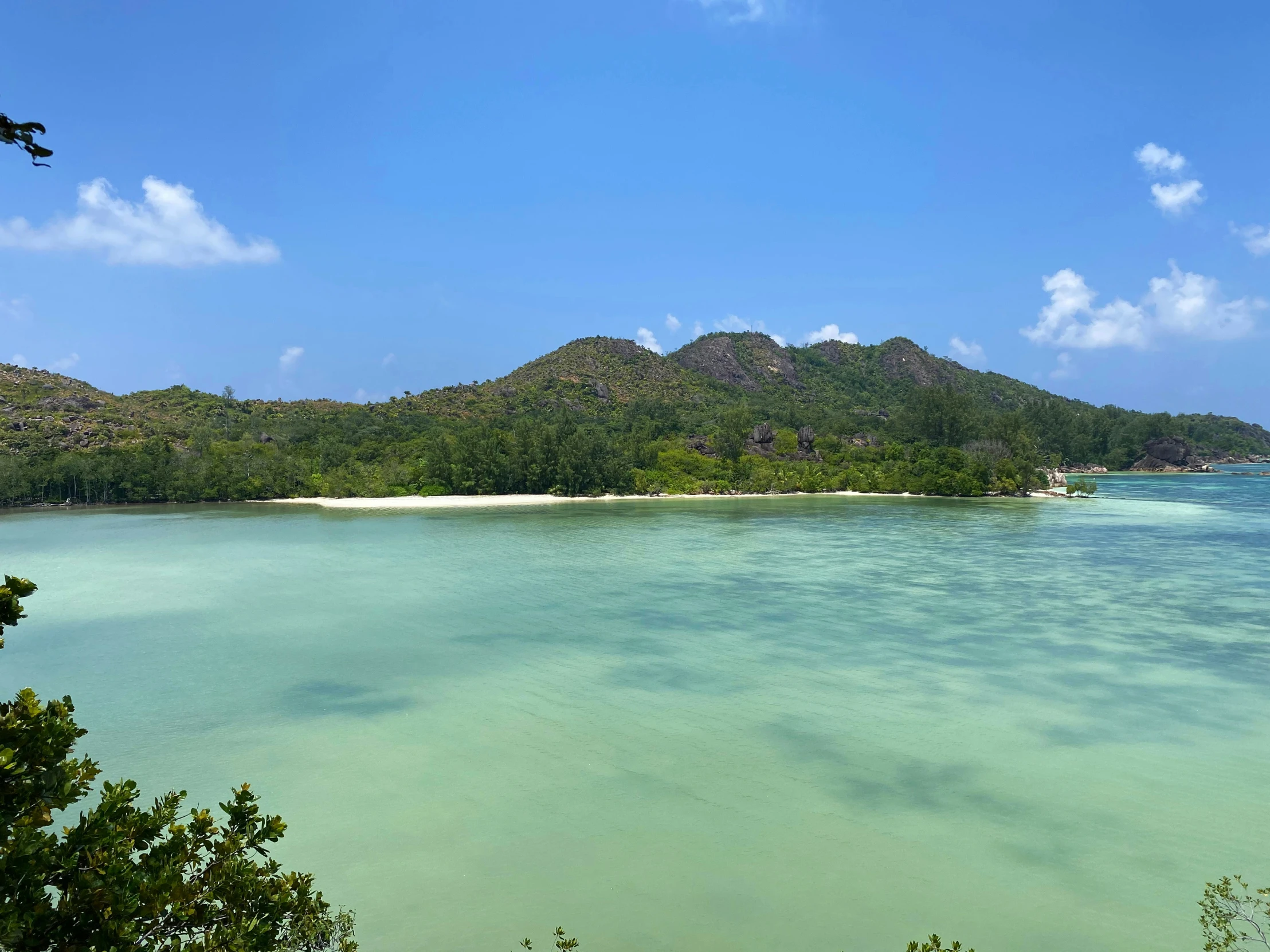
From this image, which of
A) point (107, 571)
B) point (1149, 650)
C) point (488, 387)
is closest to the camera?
point (1149, 650)

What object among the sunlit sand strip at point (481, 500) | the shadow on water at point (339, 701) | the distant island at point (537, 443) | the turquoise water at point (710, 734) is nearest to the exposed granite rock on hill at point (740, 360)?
the distant island at point (537, 443)

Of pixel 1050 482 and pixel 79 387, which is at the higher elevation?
pixel 79 387

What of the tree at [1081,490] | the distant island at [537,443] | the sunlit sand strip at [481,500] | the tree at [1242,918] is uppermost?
the distant island at [537,443]

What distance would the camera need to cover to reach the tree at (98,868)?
3088 millimetres

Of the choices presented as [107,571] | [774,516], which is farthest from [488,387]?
[107,571]

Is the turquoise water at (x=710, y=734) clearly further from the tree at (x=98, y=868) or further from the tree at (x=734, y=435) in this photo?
the tree at (x=734, y=435)

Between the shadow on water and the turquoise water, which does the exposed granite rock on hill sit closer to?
the turquoise water

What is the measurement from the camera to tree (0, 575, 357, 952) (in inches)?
122

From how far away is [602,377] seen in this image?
99.2 metres

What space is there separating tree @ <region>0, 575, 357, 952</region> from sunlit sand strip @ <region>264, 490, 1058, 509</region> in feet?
153

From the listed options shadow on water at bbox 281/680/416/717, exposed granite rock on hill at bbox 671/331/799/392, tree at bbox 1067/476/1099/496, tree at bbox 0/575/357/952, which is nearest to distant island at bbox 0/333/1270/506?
tree at bbox 1067/476/1099/496

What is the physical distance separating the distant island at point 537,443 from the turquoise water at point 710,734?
32.4 metres

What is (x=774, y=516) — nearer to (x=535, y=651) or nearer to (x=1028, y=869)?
(x=535, y=651)

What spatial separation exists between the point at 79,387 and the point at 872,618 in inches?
3447
